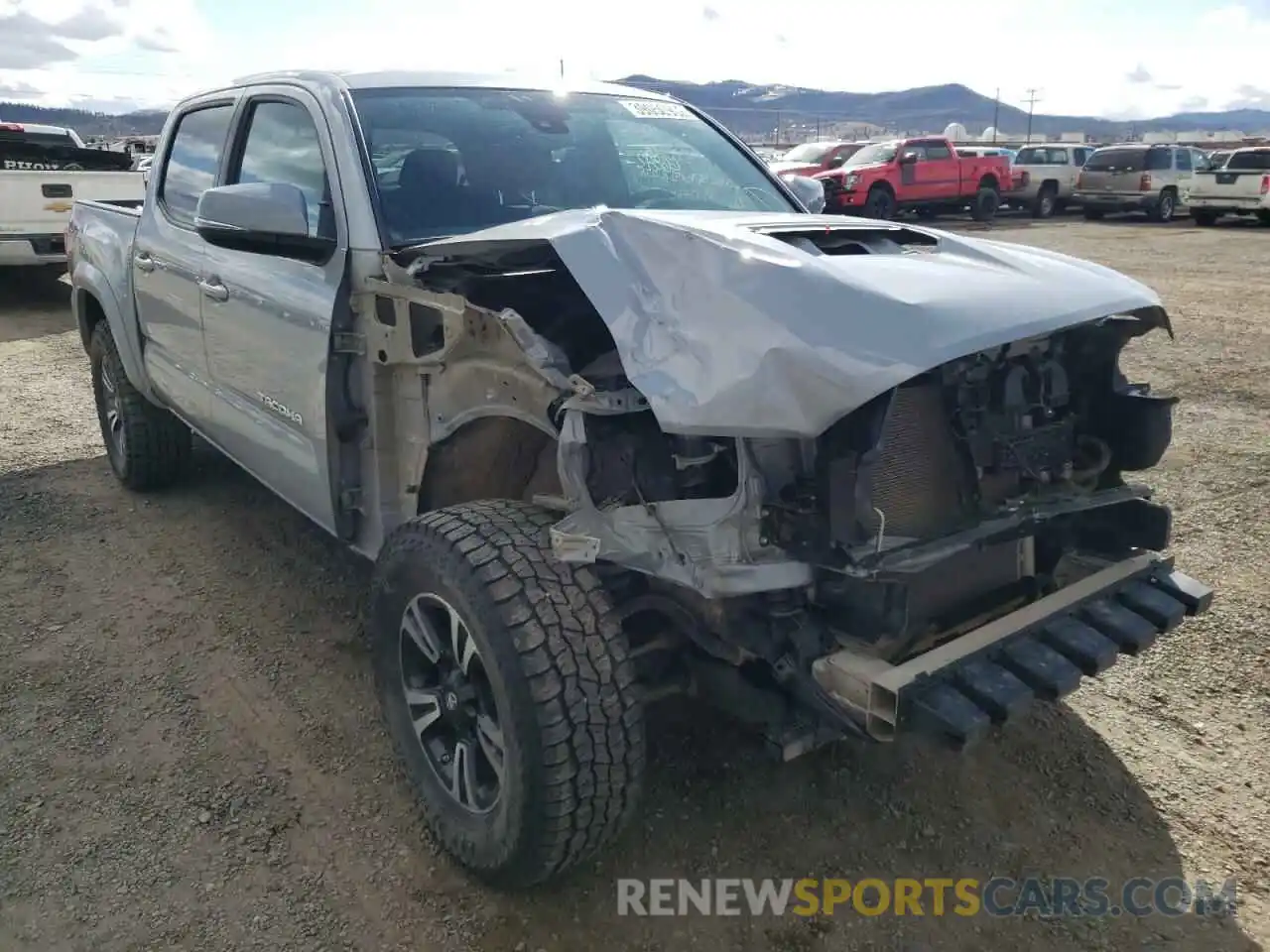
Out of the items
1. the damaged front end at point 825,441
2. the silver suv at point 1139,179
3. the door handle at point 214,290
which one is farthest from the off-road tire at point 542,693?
the silver suv at point 1139,179

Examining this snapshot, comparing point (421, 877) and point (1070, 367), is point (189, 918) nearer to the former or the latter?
point (421, 877)

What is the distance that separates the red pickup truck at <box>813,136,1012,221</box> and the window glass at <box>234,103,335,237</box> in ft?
52.8

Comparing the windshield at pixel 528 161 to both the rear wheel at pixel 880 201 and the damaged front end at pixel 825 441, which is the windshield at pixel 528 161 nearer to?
the damaged front end at pixel 825 441

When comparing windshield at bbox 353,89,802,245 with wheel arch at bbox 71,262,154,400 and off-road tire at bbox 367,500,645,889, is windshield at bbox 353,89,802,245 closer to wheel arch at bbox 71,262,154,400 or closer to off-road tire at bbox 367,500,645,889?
off-road tire at bbox 367,500,645,889

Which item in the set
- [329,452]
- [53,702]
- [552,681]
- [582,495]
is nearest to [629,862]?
[552,681]

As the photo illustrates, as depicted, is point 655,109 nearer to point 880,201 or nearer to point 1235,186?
point 880,201

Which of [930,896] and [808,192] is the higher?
[808,192]

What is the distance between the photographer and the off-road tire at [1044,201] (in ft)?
79.9

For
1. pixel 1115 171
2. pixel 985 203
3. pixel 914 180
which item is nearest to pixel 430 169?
pixel 914 180

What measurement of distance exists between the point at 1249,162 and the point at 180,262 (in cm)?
2172

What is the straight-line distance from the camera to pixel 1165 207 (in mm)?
22844

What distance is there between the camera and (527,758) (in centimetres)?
229

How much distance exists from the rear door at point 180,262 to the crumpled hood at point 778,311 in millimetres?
2136

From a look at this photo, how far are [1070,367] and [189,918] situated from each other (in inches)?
106
